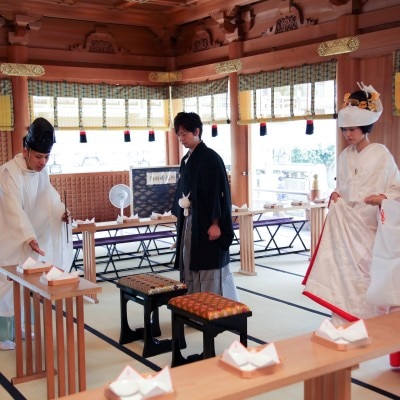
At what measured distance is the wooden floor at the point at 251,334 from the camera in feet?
Result: 10.5

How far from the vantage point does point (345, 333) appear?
214 cm

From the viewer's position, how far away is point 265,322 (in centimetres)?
437

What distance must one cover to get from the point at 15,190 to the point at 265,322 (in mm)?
2011

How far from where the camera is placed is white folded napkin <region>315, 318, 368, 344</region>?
83.4 inches

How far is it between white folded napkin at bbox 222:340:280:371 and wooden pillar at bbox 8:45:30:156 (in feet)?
22.0

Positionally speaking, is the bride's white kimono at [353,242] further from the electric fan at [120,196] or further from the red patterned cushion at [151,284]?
the electric fan at [120,196]

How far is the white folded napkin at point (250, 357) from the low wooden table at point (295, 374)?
35 millimetres

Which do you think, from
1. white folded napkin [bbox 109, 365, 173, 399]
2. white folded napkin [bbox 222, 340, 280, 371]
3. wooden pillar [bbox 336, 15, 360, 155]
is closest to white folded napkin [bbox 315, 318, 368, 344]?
white folded napkin [bbox 222, 340, 280, 371]

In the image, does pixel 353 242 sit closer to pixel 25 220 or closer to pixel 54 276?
pixel 54 276

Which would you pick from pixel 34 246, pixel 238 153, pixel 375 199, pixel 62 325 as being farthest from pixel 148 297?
pixel 238 153

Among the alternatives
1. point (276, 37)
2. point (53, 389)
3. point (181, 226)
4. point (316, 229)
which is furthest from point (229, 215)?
point (276, 37)

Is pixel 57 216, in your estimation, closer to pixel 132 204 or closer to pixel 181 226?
pixel 181 226

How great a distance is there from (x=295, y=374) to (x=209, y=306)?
4.37 ft

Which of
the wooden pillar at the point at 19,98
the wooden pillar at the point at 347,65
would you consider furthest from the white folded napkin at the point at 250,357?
the wooden pillar at the point at 19,98
